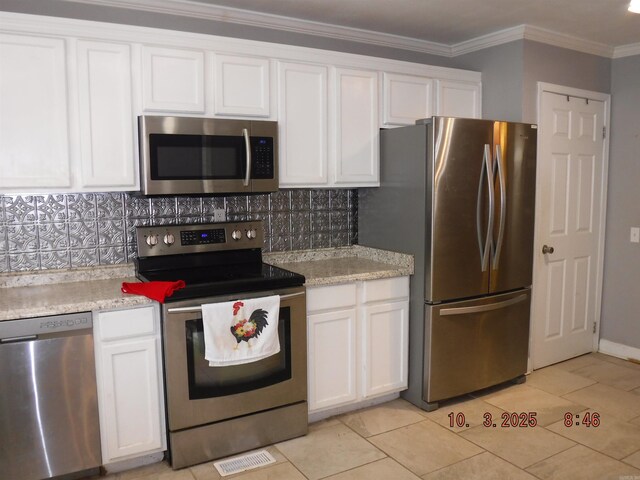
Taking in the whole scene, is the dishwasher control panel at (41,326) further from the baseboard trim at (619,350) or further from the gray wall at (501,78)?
the baseboard trim at (619,350)

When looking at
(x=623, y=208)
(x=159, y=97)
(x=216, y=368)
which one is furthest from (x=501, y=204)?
(x=159, y=97)

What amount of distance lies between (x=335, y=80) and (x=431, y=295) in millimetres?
1408

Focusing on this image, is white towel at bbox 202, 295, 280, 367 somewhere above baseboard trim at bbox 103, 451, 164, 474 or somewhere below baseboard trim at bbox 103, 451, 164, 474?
above

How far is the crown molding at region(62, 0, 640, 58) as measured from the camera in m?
2.97

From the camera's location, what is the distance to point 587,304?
163 inches

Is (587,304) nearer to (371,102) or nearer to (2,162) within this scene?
(371,102)

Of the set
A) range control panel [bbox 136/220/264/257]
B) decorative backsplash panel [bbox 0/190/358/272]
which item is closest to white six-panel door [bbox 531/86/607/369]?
decorative backsplash panel [bbox 0/190/358/272]

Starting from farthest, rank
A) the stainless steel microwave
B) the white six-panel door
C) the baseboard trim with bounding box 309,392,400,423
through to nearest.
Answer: the white six-panel door < the baseboard trim with bounding box 309,392,400,423 < the stainless steel microwave

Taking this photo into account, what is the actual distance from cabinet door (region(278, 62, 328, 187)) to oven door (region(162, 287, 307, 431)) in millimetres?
746

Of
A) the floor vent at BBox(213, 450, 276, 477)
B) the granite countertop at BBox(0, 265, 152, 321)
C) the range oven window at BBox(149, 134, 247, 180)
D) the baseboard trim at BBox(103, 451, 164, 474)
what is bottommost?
the floor vent at BBox(213, 450, 276, 477)

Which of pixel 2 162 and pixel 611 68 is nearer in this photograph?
pixel 2 162

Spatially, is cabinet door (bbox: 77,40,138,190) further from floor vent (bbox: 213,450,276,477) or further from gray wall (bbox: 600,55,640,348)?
gray wall (bbox: 600,55,640,348)

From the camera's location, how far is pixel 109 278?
285 cm

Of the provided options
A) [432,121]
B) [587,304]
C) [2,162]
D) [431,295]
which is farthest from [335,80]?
[587,304]
